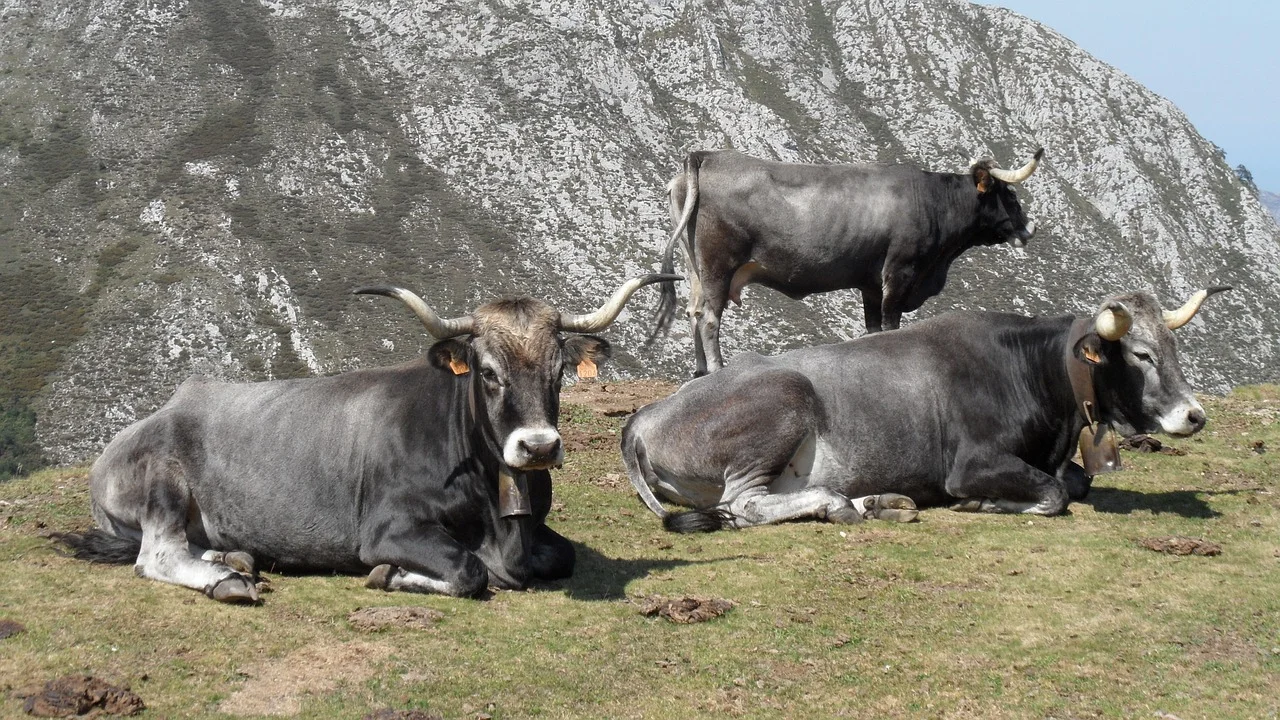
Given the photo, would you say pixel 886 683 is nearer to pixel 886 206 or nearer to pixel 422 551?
pixel 422 551

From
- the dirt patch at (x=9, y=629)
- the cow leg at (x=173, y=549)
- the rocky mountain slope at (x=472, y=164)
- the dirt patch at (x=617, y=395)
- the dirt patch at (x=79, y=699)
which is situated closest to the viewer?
the dirt patch at (x=79, y=699)

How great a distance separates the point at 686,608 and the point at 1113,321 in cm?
592

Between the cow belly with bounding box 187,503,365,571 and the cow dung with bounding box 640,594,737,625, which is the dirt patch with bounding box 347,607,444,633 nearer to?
the cow belly with bounding box 187,503,365,571

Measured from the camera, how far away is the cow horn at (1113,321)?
506 inches

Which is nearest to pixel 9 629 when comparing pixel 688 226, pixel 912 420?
pixel 912 420

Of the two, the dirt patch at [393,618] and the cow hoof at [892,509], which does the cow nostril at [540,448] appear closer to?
the dirt patch at [393,618]

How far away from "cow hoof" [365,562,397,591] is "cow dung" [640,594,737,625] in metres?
2.16

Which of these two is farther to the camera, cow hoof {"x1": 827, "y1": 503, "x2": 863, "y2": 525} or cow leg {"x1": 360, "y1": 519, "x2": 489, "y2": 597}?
cow hoof {"x1": 827, "y1": 503, "x2": 863, "y2": 525}

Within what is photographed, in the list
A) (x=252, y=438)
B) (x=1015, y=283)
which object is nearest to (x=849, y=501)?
(x=252, y=438)

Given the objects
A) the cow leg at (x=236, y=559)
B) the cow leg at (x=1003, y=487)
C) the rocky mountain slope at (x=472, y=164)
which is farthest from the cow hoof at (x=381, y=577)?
the rocky mountain slope at (x=472, y=164)

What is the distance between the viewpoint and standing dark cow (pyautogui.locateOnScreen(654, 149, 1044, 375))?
1917 centimetres

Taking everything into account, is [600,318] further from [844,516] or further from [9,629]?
[9,629]

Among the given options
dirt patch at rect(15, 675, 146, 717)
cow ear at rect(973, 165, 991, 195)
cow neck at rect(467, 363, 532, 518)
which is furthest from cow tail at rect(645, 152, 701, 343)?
dirt patch at rect(15, 675, 146, 717)

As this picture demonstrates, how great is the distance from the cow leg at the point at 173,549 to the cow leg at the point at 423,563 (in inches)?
42.7
